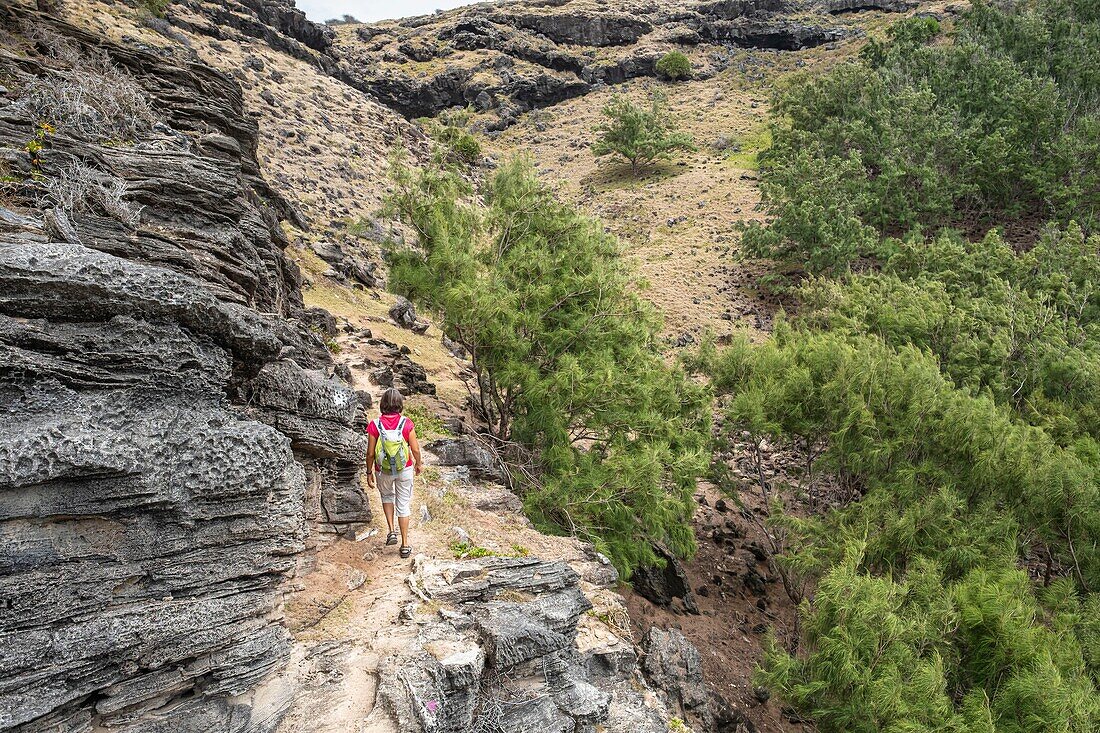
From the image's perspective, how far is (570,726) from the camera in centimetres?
571

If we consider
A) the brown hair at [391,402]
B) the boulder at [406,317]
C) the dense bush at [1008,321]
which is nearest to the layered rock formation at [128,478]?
the brown hair at [391,402]

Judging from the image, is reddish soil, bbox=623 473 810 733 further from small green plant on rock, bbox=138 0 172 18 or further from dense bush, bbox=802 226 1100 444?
small green plant on rock, bbox=138 0 172 18

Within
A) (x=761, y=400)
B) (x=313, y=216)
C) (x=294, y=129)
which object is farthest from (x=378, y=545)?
(x=294, y=129)

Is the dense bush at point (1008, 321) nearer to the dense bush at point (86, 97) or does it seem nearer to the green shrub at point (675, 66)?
the dense bush at point (86, 97)

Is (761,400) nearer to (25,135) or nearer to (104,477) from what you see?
(104,477)

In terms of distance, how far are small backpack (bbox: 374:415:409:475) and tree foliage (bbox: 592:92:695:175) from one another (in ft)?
140

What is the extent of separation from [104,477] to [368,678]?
2.59m

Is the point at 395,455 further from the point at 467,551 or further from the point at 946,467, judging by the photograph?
the point at 946,467

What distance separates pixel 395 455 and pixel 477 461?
4.42 metres

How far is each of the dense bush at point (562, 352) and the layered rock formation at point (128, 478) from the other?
4478mm

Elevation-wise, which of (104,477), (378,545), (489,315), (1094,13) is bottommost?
(378,545)

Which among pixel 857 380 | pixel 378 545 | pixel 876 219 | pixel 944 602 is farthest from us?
pixel 876 219

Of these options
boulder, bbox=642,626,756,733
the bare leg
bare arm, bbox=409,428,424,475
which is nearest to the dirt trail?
the bare leg

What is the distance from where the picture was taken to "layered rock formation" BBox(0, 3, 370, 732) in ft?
12.9
